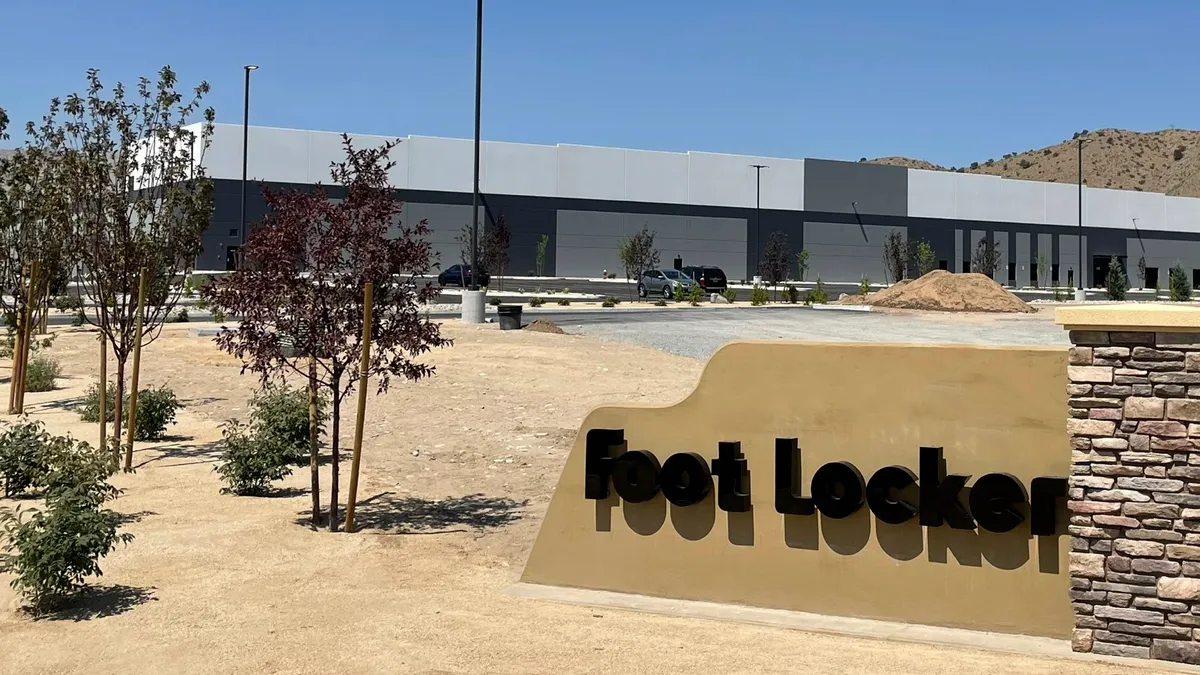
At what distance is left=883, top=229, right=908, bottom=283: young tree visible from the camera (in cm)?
7781

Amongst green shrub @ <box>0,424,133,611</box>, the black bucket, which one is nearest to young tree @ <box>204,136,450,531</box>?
green shrub @ <box>0,424,133,611</box>

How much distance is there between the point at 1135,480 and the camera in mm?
7066

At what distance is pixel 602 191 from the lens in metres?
75.9

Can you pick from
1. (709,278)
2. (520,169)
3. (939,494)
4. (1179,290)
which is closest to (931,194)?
(1179,290)

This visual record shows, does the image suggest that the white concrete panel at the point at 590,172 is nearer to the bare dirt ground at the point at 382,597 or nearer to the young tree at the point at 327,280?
the bare dirt ground at the point at 382,597

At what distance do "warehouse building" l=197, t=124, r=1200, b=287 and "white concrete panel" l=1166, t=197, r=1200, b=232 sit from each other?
0.12 meters

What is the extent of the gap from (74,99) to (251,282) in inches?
204

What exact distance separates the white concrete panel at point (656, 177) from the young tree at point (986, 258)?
21.6 meters

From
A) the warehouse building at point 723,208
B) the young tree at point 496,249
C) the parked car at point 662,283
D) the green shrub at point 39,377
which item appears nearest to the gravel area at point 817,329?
the green shrub at point 39,377

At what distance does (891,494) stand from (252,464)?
7112 millimetres

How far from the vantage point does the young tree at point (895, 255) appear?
77.8 metres

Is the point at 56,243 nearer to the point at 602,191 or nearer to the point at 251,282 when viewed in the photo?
the point at 251,282

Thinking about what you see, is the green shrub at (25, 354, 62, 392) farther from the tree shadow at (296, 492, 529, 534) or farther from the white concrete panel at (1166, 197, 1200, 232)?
the white concrete panel at (1166, 197, 1200, 232)

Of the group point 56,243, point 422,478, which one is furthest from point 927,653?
point 56,243
